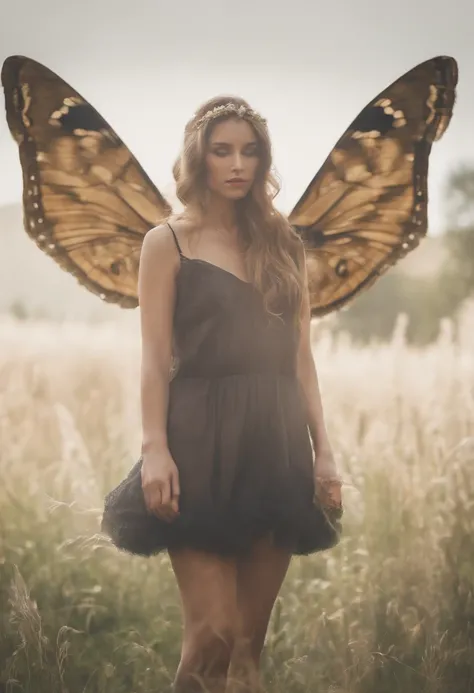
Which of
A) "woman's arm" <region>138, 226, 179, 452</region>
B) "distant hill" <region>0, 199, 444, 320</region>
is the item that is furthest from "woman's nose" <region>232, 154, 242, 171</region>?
"distant hill" <region>0, 199, 444, 320</region>

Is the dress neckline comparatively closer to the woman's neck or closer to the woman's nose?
the woman's neck

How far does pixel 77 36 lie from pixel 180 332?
0.76 m

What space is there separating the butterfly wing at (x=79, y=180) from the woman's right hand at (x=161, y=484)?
0.44 metres

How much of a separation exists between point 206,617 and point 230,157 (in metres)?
0.86

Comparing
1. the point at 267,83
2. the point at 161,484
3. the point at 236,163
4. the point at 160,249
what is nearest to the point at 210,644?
the point at 161,484

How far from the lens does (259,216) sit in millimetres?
1624

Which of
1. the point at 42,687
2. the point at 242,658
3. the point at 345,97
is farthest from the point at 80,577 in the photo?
the point at 345,97

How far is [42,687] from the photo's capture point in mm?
1742

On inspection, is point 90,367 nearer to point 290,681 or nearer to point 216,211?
point 216,211

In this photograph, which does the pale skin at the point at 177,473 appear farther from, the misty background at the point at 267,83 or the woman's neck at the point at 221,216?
the misty background at the point at 267,83

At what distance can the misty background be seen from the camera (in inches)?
71.1

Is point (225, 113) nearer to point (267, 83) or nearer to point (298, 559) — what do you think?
point (267, 83)

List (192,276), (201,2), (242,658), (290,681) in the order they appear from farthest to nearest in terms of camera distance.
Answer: (201,2) → (290,681) → (242,658) → (192,276)

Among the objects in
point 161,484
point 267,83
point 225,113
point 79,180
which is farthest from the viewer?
point 267,83
